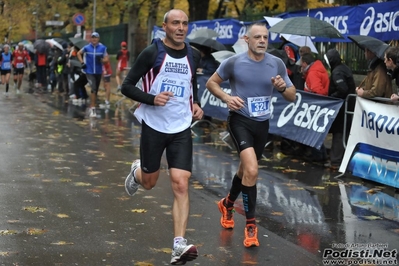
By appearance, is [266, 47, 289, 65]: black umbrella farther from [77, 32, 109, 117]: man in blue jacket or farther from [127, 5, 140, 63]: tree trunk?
[127, 5, 140, 63]: tree trunk

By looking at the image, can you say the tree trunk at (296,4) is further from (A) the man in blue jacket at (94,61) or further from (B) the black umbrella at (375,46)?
(B) the black umbrella at (375,46)

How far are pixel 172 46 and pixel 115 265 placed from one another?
6.08ft

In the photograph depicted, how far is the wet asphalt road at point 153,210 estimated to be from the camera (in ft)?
22.7

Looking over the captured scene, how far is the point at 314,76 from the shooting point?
13562 mm

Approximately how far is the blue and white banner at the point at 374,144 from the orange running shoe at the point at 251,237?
12.4 ft

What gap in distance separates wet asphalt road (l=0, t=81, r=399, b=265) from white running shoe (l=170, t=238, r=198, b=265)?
318 millimetres

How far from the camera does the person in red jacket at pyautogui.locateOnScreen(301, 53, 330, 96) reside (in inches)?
531

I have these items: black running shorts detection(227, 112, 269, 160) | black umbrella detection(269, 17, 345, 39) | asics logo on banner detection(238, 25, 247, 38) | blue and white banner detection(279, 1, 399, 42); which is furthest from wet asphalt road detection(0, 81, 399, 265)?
asics logo on banner detection(238, 25, 247, 38)

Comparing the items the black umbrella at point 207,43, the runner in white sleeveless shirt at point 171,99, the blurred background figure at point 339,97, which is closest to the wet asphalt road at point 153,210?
the blurred background figure at point 339,97

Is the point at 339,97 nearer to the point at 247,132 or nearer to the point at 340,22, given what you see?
the point at 340,22

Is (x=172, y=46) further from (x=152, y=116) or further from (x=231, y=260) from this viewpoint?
(x=231, y=260)

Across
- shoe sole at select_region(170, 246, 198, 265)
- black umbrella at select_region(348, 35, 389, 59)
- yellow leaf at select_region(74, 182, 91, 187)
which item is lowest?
yellow leaf at select_region(74, 182, 91, 187)

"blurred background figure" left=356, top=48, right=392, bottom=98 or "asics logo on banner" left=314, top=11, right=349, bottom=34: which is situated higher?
"asics logo on banner" left=314, top=11, right=349, bottom=34

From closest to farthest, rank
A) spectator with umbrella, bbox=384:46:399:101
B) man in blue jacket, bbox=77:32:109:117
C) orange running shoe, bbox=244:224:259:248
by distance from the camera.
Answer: orange running shoe, bbox=244:224:259:248 → spectator with umbrella, bbox=384:46:399:101 → man in blue jacket, bbox=77:32:109:117
